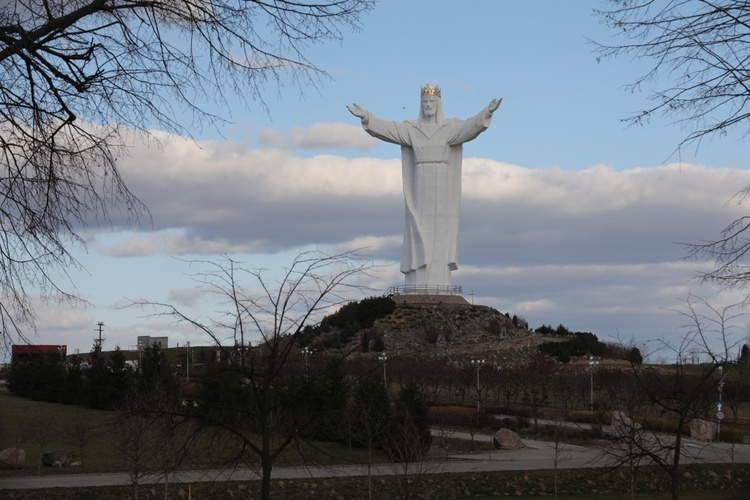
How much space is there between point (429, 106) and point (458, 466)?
1679 inches

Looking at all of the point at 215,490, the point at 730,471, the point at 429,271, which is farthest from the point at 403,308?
the point at 215,490

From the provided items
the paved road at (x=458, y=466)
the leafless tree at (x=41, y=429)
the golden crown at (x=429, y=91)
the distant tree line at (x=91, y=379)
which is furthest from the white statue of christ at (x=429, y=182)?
the leafless tree at (x=41, y=429)

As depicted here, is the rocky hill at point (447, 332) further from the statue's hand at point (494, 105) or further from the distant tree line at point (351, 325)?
the statue's hand at point (494, 105)

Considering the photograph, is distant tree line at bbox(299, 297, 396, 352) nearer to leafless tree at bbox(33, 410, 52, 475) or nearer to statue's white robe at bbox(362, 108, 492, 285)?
statue's white robe at bbox(362, 108, 492, 285)

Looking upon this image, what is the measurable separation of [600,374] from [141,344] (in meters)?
26.2

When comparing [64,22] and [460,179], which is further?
[460,179]

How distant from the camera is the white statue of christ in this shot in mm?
66250

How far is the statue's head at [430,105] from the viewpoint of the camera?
66688mm

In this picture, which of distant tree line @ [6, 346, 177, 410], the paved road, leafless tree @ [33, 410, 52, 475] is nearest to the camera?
the paved road

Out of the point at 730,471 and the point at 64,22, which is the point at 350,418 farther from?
the point at 64,22

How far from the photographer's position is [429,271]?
224ft

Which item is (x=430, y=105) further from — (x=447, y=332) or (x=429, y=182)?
(x=447, y=332)


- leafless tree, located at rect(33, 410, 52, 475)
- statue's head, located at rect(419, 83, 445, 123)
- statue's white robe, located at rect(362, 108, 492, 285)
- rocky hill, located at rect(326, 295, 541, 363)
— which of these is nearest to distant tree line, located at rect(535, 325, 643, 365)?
rocky hill, located at rect(326, 295, 541, 363)

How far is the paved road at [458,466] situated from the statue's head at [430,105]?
34.4 metres
